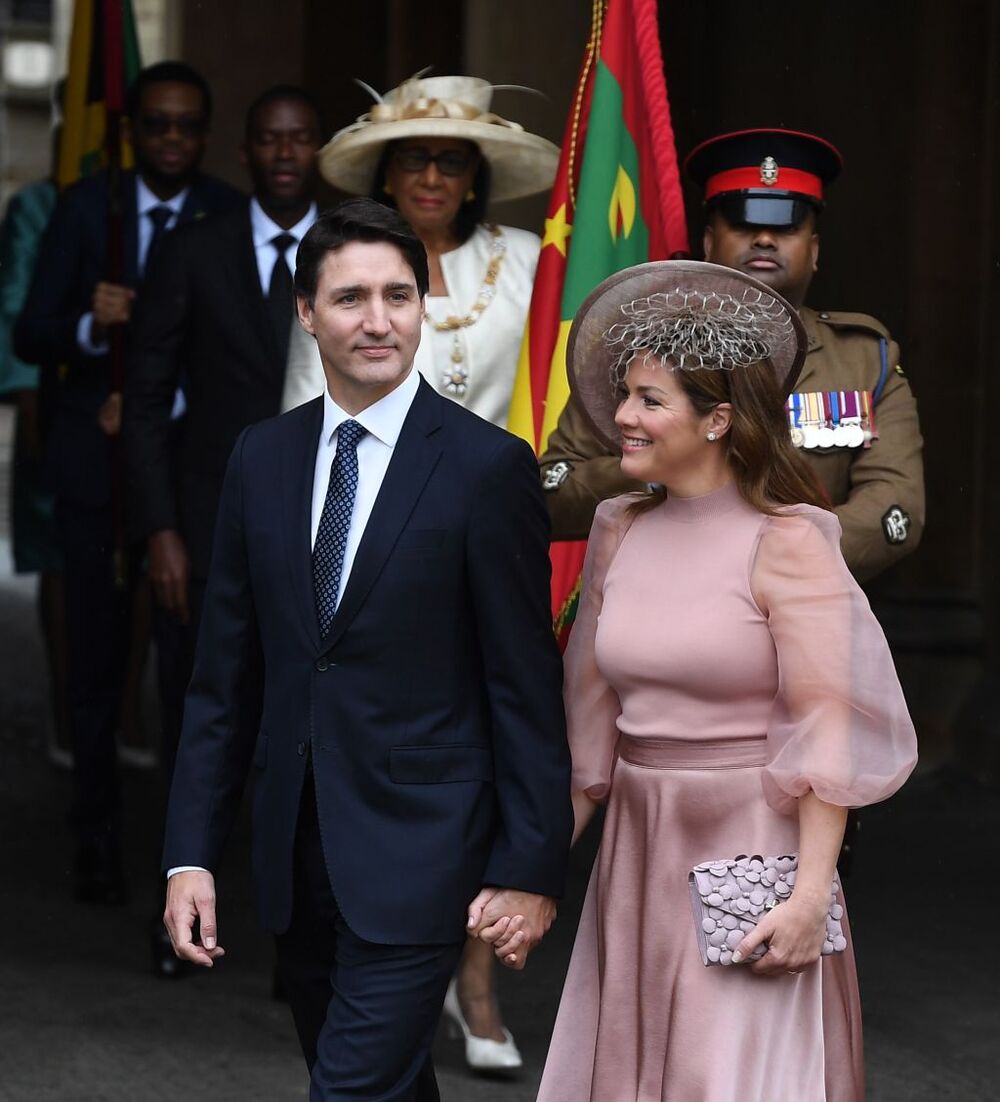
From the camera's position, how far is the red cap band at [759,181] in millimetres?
4602

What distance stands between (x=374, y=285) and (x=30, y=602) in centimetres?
1112

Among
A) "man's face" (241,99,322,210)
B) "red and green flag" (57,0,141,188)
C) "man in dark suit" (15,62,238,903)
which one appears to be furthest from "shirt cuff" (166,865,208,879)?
"red and green flag" (57,0,141,188)

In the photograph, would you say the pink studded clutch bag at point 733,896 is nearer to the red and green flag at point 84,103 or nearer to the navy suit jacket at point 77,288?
the navy suit jacket at point 77,288

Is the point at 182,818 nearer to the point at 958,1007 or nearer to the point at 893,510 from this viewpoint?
the point at 893,510

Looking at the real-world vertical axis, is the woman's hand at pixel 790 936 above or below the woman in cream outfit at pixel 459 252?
below

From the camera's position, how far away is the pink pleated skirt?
11.0 feet

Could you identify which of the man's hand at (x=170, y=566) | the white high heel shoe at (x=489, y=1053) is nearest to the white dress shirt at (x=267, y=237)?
the man's hand at (x=170, y=566)

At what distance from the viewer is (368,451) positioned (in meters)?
3.56

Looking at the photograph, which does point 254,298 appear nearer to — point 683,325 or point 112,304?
point 112,304

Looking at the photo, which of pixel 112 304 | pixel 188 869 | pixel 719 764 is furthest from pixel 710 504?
pixel 112 304

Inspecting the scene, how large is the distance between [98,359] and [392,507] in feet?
11.1

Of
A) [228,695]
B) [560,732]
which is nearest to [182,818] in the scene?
[228,695]

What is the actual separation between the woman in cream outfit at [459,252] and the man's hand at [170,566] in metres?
0.61

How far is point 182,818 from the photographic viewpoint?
3621 mm
